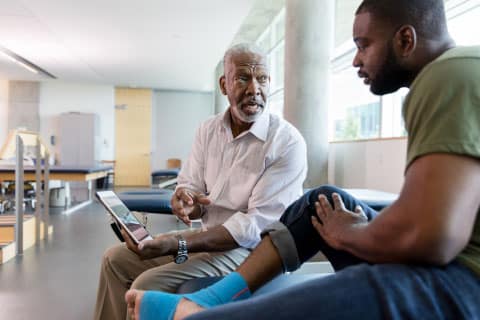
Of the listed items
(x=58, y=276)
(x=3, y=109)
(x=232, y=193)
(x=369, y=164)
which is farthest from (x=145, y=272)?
(x=3, y=109)

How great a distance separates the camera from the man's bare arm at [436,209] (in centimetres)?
63

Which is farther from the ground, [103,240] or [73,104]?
[73,104]

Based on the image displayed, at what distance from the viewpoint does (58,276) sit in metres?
2.73

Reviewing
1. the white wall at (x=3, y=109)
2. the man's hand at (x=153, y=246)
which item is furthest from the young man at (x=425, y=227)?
the white wall at (x=3, y=109)

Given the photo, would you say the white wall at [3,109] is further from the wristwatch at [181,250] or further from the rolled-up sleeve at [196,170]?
the wristwatch at [181,250]

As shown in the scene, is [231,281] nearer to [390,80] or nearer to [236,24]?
[390,80]

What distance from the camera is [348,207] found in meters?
1.05

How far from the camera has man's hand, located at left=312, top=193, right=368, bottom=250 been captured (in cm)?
89

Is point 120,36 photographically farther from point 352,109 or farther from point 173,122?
point 173,122

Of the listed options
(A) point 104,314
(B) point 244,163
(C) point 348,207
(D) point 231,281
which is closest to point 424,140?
(C) point 348,207

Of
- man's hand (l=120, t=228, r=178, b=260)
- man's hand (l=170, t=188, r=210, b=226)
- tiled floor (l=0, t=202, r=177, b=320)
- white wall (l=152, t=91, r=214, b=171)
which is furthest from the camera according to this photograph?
white wall (l=152, t=91, r=214, b=171)

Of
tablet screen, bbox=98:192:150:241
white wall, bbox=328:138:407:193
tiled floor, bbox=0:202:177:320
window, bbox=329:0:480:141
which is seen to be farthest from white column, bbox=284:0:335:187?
tablet screen, bbox=98:192:150:241

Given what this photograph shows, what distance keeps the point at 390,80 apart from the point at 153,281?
960 millimetres

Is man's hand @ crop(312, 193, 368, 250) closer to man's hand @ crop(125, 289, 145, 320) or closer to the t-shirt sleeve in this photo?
the t-shirt sleeve
